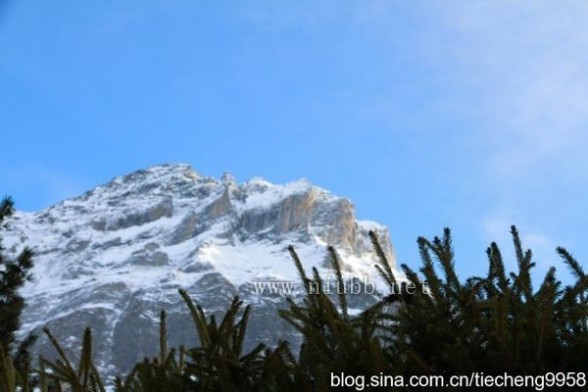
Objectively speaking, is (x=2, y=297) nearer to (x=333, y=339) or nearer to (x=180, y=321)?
(x=333, y=339)

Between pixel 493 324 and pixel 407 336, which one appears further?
pixel 407 336

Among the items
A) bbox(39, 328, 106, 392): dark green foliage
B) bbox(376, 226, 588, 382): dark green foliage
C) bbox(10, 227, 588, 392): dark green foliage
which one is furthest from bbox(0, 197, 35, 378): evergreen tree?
bbox(376, 226, 588, 382): dark green foliage

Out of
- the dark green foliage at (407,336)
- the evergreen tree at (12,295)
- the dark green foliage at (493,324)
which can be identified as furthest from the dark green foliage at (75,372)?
the evergreen tree at (12,295)

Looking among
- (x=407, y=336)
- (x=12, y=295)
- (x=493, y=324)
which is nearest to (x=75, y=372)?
(x=407, y=336)

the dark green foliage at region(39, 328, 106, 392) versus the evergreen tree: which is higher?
the evergreen tree

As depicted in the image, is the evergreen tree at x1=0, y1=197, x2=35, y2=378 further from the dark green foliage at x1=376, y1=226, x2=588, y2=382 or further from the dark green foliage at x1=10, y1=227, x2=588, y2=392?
the dark green foliage at x1=376, y1=226, x2=588, y2=382

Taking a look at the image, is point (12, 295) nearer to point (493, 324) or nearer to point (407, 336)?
point (407, 336)

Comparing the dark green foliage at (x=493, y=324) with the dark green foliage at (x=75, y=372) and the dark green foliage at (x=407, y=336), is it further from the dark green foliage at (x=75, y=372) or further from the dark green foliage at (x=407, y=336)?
the dark green foliage at (x=75, y=372)

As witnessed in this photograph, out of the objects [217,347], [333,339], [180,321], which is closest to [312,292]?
[333,339]

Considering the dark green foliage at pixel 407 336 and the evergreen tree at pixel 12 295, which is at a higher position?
the evergreen tree at pixel 12 295

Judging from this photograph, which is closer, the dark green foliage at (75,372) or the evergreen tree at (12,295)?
the dark green foliage at (75,372)

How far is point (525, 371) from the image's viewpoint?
239cm

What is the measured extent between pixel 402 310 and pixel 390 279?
0.47 ft

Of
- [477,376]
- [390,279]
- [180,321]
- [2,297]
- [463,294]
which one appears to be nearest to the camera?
[477,376]
